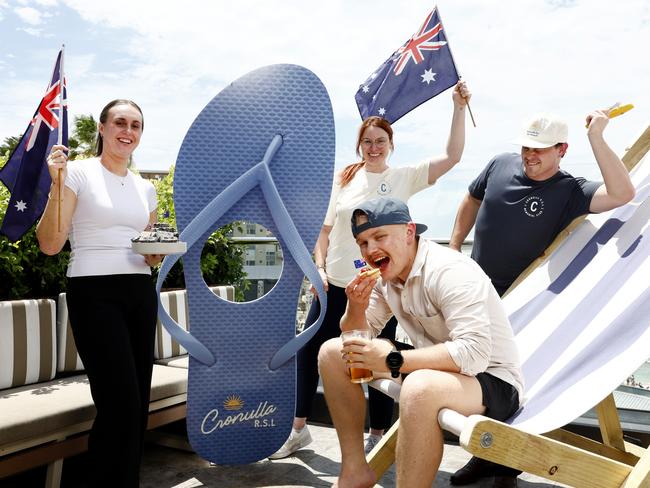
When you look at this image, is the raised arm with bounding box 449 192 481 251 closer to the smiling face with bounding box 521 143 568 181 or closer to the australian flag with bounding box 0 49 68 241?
the smiling face with bounding box 521 143 568 181

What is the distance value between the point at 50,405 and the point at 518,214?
2.00 metres

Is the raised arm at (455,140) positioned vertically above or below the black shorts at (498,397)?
above

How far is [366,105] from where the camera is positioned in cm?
347

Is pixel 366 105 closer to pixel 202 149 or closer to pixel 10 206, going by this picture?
pixel 202 149

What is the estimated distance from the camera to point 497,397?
5.87 ft

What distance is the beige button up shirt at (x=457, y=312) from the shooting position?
173cm

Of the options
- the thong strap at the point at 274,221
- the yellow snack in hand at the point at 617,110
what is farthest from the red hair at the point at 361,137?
the yellow snack in hand at the point at 617,110

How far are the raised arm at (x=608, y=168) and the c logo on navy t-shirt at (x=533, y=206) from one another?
0.24 metres

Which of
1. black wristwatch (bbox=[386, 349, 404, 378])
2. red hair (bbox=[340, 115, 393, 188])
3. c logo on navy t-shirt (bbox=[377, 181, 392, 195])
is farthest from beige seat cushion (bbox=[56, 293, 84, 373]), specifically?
black wristwatch (bbox=[386, 349, 404, 378])

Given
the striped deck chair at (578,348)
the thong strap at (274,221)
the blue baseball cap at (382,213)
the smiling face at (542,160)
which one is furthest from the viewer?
the thong strap at (274,221)

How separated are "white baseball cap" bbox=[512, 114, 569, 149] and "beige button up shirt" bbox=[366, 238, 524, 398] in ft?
2.58

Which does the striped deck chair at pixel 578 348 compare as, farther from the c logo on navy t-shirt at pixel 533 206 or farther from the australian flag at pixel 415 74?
the australian flag at pixel 415 74

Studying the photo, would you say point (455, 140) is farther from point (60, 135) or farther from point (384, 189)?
point (60, 135)

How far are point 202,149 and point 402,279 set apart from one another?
3.87 ft
